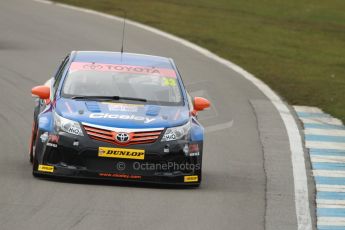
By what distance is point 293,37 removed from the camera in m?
30.5

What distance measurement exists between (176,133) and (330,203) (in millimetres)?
1901

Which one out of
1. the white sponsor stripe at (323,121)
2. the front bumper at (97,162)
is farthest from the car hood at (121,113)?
the white sponsor stripe at (323,121)

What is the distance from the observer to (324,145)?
1652 cm

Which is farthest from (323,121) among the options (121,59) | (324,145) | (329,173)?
(121,59)

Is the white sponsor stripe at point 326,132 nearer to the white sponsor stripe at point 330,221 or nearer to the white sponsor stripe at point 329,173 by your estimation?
the white sponsor stripe at point 329,173

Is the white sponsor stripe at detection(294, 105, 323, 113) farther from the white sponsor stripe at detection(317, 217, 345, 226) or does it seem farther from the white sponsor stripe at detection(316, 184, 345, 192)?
the white sponsor stripe at detection(317, 217, 345, 226)

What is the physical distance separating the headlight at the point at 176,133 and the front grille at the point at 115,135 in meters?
0.11

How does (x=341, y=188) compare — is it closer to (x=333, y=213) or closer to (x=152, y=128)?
(x=333, y=213)

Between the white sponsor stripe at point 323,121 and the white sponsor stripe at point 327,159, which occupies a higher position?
the white sponsor stripe at point 323,121

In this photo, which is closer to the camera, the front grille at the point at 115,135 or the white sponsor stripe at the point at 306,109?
the front grille at the point at 115,135

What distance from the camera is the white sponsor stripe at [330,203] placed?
40.8 feet

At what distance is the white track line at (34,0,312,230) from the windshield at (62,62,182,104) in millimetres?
1873

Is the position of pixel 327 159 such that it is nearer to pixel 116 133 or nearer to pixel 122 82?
pixel 122 82

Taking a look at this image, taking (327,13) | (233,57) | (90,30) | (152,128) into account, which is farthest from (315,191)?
(327,13)
